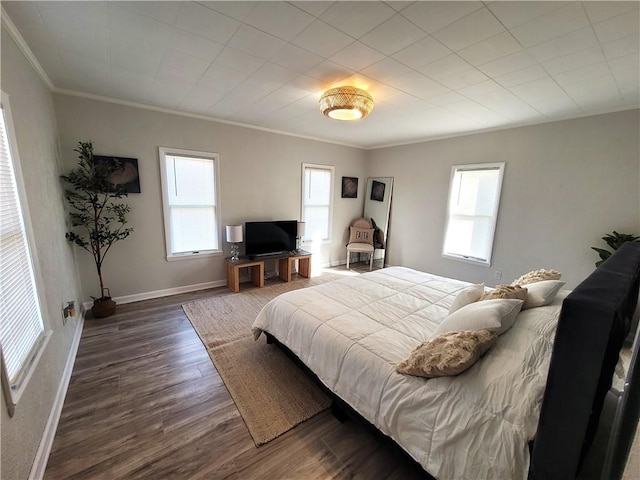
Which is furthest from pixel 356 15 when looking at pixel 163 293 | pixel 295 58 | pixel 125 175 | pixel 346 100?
pixel 163 293

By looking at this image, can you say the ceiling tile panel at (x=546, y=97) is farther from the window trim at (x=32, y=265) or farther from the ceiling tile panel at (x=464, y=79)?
Result: the window trim at (x=32, y=265)

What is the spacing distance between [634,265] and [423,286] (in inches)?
59.0

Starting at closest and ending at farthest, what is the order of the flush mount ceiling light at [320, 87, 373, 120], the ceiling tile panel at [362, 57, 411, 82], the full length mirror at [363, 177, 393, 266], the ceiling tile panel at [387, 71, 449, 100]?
the ceiling tile panel at [362, 57, 411, 82] < the ceiling tile panel at [387, 71, 449, 100] < the flush mount ceiling light at [320, 87, 373, 120] < the full length mirror at [363, 177, 393, 266]

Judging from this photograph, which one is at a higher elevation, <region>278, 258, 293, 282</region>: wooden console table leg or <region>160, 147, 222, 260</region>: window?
<region>160, 147, 222, 260</region>: window

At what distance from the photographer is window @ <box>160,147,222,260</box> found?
3.59m

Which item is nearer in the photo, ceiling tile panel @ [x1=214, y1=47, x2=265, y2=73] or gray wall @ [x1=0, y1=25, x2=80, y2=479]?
gray wall @ [x1=0, y1=25, x2=80, y2=479]

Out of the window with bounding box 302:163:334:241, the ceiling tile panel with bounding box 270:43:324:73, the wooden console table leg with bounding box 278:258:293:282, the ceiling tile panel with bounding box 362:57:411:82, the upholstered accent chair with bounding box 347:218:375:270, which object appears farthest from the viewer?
the upholstered accent chair with bounding box 347:218:375:270

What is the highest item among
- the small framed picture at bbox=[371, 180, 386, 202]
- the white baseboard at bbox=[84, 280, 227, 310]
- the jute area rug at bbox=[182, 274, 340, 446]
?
the small framed picture at bbox=[371, 180, 386, 202]

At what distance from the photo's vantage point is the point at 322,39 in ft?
5.71

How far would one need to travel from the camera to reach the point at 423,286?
107 inches

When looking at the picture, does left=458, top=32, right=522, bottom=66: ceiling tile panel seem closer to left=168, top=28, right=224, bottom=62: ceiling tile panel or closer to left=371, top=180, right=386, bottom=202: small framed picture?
left=168, top=28, right=224, bottom=62: ceiling tile panel

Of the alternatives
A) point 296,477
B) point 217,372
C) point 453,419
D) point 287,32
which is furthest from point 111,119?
point 453,419

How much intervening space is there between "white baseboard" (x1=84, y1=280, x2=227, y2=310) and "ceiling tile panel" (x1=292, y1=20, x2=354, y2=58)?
355 cm

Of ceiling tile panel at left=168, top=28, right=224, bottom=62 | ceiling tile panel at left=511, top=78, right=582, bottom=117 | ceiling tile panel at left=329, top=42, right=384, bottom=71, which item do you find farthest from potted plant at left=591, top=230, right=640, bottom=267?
ceiling tile panel at left=168, top=28, right=224, bottom=62
